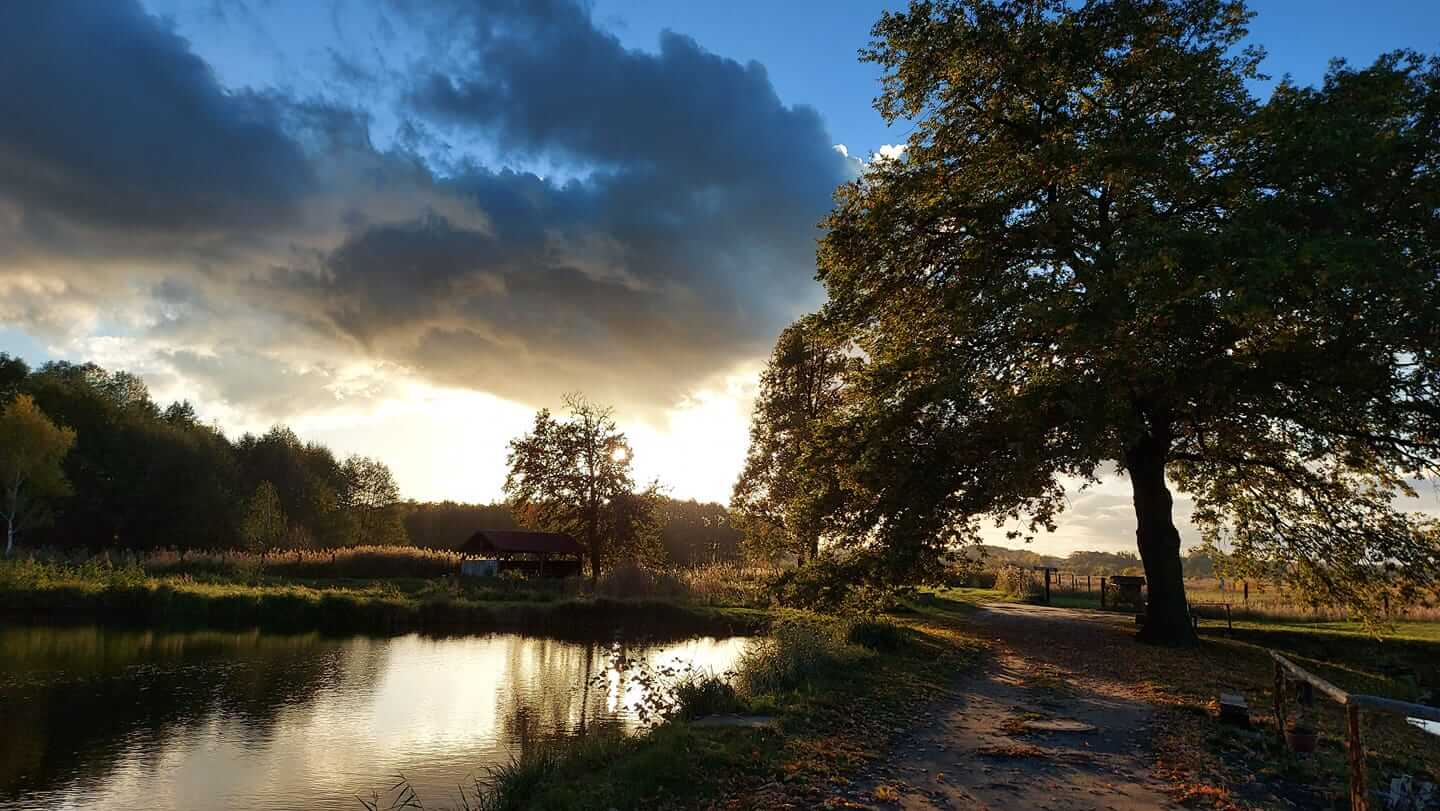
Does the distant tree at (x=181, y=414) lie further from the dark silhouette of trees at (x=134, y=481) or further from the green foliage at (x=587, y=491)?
the green foliage at (x=587, y=491)

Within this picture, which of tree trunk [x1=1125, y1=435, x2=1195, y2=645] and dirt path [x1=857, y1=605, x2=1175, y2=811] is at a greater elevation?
tree trunk [x1=1125, y1=435, x2=1195, y2=645]

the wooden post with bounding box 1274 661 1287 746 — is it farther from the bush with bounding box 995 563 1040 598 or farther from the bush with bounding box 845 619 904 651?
the bush with bounding box 995 563 1040 598

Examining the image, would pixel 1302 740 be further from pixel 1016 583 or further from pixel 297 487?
pixel 297 487

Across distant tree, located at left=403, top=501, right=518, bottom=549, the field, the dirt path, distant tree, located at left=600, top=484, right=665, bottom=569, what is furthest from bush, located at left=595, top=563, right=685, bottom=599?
distant tree, located at left=403, top=501, right=518, bottom=549

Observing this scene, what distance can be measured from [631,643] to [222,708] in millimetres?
12369

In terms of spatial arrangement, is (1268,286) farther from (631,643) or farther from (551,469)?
(551,469)

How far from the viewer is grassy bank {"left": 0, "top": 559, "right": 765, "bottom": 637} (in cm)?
2734

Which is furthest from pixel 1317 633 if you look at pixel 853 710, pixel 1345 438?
pixel 853 710

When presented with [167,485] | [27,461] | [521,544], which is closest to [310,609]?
[521,544]

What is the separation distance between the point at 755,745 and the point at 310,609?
80.7ft

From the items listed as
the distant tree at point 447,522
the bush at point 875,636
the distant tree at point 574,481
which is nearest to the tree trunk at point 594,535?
the distant tree at point 574,481

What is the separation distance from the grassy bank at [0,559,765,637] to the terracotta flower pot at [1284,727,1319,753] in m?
19.2

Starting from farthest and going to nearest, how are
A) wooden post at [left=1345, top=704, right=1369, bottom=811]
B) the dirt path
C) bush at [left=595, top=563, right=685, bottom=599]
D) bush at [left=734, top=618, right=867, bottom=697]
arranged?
bush at [left=595, top=563, right=685, bottom=599]
bush at [left=734, top=618, right=867, bottom=697]
the dirt path
wooden post at [left=1345, top=704, right=1369, bottom=811]

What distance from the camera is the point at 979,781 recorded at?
773 cm
